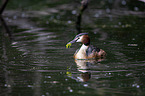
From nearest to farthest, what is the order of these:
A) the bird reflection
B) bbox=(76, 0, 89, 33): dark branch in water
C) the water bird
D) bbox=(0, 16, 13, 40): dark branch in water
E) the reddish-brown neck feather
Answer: the bird reflection → the water bird → the reddish-brown neck feather → bbox=(0, 16, 13, 40): dark branch in water → bbox=(76, 0, 89, 33): dark branch in water

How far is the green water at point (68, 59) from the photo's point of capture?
30.7 feet

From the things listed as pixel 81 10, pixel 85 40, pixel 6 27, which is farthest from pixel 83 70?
pixel 6 27

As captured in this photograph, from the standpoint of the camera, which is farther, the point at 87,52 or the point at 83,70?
the point at 87,52

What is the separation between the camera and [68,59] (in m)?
12.6

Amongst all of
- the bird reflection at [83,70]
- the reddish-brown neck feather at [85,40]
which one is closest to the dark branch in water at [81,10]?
the reddish-brown neck feather at [85,40]

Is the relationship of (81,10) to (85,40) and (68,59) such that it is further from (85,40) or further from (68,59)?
(68,59)

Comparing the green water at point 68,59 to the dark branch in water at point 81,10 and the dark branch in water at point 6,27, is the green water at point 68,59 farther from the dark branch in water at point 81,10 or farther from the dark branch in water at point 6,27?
the dark branch in water at point 81,10

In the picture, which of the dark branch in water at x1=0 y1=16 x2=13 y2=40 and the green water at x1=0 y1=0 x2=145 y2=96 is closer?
the green water at x1=0 y1=0 x2=145 y2=96

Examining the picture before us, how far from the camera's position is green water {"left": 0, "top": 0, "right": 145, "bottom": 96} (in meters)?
9.35

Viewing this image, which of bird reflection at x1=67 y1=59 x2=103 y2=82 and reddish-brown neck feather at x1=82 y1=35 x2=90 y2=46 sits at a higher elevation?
reddish-brown neck feather at x1=82 y1=35 x2=90 y2=46

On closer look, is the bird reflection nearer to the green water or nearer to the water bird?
the green water

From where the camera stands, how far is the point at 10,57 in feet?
42.4

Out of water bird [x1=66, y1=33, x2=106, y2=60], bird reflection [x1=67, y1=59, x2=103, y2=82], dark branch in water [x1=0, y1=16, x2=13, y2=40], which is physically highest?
dark branch in water [x1=0, y1=16, x2=13, y2=40]

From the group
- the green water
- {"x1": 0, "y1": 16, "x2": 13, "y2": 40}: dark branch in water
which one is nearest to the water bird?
the green water
